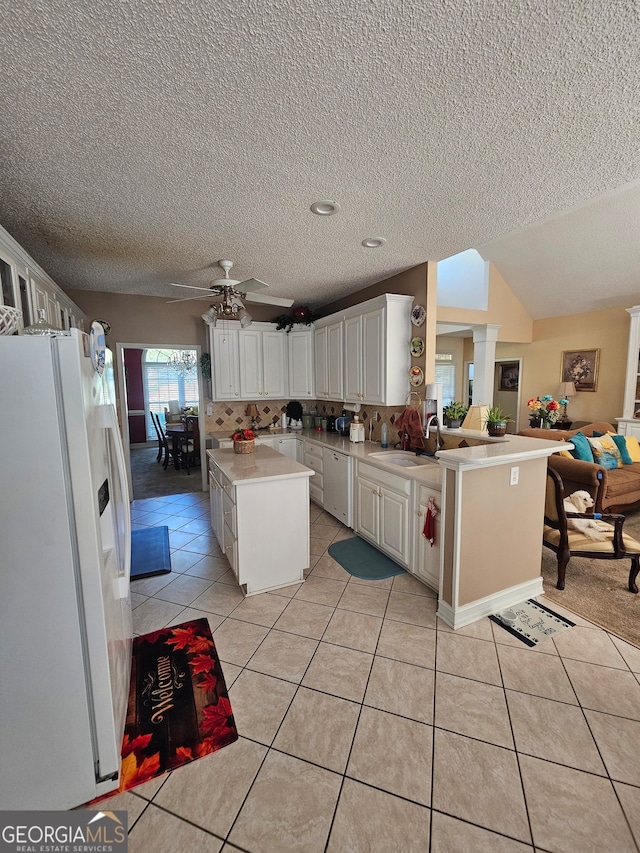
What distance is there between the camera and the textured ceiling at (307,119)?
3.65 ft

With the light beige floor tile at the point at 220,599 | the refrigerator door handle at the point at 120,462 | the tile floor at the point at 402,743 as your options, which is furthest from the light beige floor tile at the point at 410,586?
the refrigerator door handle at the point at 120,462

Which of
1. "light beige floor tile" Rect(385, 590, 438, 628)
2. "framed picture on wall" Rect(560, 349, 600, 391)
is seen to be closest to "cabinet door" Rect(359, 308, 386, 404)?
"light beige floor tile" Rect(385, 590, 438, 628)

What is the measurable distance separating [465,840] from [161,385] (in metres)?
9.54

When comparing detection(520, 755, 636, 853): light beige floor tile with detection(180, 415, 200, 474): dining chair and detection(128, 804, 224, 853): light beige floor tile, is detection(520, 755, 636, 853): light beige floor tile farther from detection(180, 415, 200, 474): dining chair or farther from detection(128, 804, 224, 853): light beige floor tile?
detection(180, 415, 200, 474): dining chair

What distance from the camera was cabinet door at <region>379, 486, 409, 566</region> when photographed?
289 cm

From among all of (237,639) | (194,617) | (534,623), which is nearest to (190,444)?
(194,617)

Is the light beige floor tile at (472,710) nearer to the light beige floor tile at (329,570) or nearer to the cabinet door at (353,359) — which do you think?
the light beige floor tile at (329,570)

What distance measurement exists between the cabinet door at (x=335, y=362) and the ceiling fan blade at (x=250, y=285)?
1.46m

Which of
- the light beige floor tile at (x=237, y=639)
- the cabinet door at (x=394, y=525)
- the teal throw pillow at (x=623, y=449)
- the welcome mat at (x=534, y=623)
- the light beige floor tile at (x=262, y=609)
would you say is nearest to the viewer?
the light beige floor tile at (x=237, y=639)

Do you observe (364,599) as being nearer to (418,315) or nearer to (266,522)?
(266,522)

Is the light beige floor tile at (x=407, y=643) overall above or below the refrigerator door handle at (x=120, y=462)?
below

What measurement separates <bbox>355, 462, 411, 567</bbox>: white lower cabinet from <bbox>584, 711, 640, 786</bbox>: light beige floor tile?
141cm

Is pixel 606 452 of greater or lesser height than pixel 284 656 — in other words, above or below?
above

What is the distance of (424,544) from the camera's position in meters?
2.71
